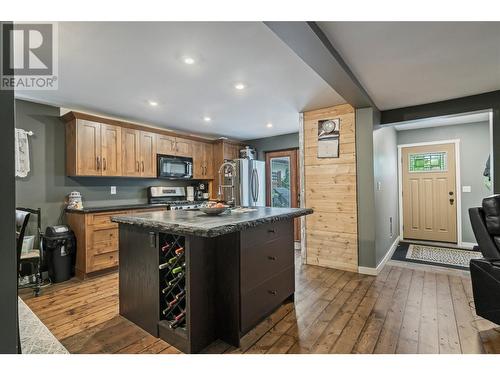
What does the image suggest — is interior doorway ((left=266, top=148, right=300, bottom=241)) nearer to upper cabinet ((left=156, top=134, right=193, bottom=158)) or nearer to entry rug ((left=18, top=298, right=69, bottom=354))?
upper cabinet ((left=156, top=134, right=193, bottom=158))

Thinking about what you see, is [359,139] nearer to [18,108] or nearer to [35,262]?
[35,262]

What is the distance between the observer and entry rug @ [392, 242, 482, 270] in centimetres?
376

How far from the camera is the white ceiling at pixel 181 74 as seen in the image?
1.82 metres

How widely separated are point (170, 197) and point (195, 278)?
3325 millimetres

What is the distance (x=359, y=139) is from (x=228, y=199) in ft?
9.27

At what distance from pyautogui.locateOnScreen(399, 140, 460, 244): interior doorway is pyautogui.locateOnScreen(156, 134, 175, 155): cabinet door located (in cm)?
466

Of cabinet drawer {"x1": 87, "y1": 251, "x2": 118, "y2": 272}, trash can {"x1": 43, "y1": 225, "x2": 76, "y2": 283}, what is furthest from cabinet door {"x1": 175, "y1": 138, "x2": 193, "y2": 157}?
trash can {"x1": 43, "y1": 225, "x2": 76, "y2": 283}

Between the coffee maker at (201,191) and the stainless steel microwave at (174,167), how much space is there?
0.54 metres

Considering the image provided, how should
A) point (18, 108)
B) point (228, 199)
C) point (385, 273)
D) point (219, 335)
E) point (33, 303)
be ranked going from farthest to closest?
point (228, 199), point (385, 273), point (18, 108), point (33, 303), point (219, 335)

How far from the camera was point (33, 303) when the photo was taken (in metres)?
2.57

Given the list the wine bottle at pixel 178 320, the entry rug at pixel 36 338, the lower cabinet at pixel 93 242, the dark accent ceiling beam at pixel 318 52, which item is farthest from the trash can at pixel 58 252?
the dark accent ceiling beam at pixel 318 52

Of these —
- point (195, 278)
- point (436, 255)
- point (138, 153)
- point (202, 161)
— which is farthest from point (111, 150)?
point (436, 255)

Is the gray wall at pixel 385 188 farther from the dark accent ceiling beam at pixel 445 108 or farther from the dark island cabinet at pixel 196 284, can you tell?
the dark island cabinet at pixel 196 284
